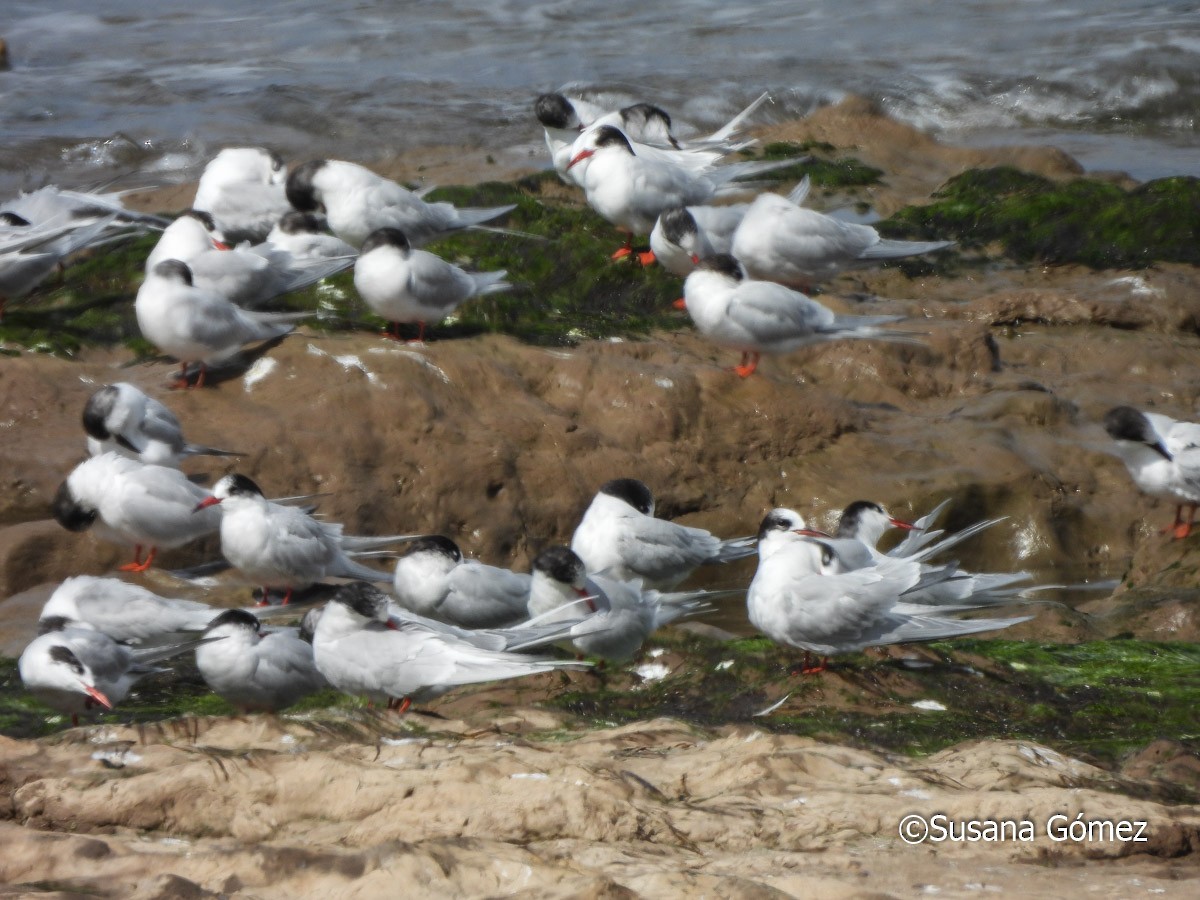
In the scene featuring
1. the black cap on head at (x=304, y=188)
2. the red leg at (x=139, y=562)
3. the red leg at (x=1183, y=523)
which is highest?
the black cap on head at (x=304, y=188)

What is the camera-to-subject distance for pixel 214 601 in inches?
253

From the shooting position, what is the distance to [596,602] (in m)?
5.70

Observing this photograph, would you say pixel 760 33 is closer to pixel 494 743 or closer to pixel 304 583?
pixel 304 583

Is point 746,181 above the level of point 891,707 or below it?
above

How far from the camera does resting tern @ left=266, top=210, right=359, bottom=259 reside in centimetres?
826

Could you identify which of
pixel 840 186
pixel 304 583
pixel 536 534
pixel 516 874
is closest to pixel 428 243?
pixel 536 534

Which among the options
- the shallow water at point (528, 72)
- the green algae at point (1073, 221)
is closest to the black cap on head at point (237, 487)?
the green algae at point (1073, 221)

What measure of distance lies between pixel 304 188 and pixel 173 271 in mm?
1429

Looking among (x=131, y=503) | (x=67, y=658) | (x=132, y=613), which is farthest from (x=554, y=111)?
(x=67, y=658)

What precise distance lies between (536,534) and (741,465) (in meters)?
1.15

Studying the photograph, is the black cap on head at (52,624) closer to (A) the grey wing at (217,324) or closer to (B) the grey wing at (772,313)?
(A) the grey wing at (217,324)

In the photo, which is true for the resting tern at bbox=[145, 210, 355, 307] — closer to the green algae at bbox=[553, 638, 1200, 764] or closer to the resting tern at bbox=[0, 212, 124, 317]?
the resting tern at bbox=[0, 212, 124, 317]

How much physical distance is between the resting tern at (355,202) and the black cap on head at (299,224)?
102 millimetres

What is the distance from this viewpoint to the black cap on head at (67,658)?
4.83m
